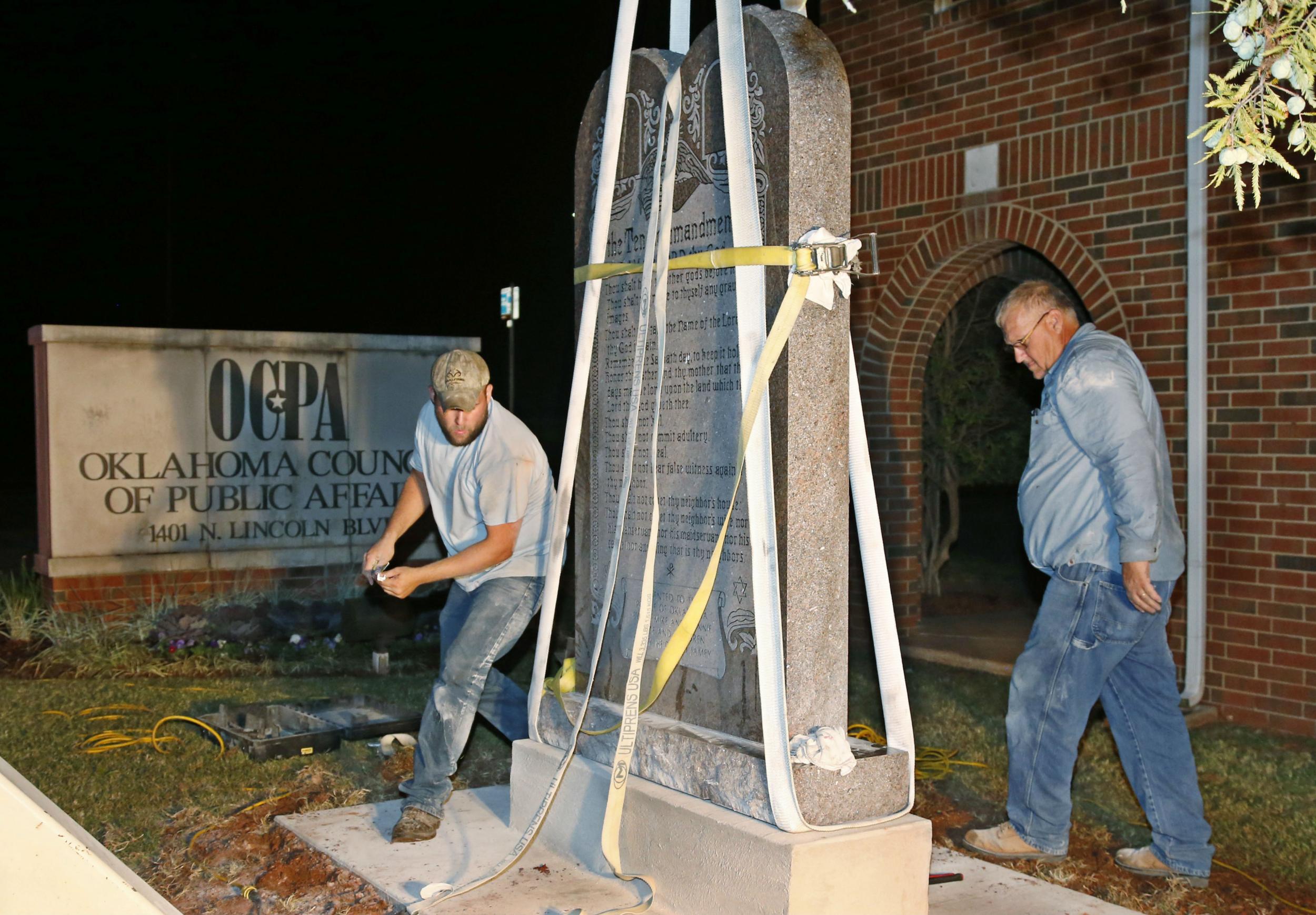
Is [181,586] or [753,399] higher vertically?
[753,399]

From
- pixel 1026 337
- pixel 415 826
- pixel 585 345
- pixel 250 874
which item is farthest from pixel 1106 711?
pixel 250 874

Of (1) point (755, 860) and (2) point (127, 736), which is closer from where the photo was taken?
(1) point (755, 860)

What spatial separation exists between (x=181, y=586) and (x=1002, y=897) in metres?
7.12

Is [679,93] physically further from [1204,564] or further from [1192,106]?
[1204,564]

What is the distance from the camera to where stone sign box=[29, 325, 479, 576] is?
911 cm

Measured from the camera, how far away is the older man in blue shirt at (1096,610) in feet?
14.2

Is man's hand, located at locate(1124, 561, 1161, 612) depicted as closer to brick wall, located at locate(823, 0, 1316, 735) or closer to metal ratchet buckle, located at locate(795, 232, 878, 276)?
metal ratchet buckle, located at locate(795, 232, 878, 276)

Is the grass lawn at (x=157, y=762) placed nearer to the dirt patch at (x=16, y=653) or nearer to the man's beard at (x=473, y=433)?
the dirt patch at (x=16, y=653)

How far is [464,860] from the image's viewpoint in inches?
166

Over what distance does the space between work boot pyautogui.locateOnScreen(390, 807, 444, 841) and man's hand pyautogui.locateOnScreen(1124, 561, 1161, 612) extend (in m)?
2.55

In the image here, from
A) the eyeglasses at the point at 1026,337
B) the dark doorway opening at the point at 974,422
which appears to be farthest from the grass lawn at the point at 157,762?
the dark doorway opening at the point at 974,422

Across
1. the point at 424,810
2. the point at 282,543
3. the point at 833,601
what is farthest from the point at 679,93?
the point at 282,543

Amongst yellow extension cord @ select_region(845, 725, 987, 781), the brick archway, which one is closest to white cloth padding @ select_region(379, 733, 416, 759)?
yellow extension cord @ select_region(845, 725, 987, 781)

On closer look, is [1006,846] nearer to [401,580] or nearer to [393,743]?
[401,580]
